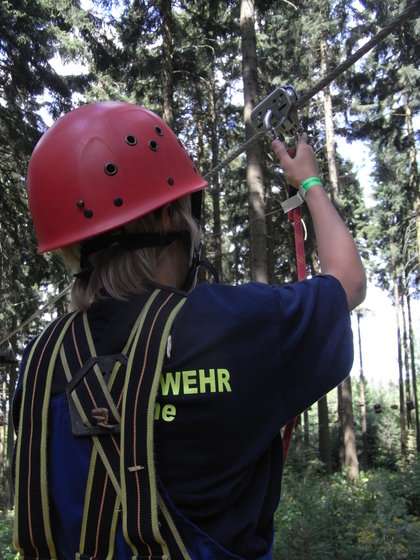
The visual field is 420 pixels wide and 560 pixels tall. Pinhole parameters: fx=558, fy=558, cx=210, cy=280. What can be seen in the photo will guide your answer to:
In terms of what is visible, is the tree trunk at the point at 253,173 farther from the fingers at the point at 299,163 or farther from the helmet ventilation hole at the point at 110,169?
→ the helmet ventilation hole at the point at 110,169

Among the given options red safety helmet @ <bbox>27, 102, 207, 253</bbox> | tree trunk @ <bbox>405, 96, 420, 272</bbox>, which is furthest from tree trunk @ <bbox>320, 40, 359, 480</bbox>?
red safety helmet @ <bbox>27, 102, 207, 253</bbox>

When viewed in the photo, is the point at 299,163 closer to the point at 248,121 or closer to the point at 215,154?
the point at 248,121

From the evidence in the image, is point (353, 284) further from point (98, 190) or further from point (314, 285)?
point (98, 190)

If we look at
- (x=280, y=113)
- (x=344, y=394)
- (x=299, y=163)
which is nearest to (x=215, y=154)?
(x=344, y=394)

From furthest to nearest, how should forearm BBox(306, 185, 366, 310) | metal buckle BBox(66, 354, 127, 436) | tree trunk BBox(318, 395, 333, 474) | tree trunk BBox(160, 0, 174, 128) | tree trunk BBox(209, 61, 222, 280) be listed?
tree trunk BBox(318, 395, 333, 474)
tree trunk BBox(209, 61, 222, 280)
tree trunk BBox(160, 0, 174, 128)
forearm BBox(306, 185, 366, 310)
metal buckle BBox(66, 354, 127, 436)

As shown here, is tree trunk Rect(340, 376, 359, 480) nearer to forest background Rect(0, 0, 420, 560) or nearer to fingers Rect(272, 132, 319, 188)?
Answer: forest background Rect(0, 0, 420, 560)

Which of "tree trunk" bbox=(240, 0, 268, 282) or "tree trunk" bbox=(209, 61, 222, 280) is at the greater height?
"tree trunk" bbox=(209, 61, 222, 280)

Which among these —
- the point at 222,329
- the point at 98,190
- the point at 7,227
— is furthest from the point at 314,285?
the point at 7,227

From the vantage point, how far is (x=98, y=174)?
1601 millimetres

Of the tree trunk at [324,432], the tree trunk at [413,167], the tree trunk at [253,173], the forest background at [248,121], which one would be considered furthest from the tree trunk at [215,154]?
the tree trunk at [253,173]

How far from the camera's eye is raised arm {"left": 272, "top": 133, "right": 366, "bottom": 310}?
145 centimetres

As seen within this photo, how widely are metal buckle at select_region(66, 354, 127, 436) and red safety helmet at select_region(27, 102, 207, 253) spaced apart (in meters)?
0.39

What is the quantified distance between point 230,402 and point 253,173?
8128 millimetres

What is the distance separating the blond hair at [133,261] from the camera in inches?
59.1
